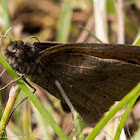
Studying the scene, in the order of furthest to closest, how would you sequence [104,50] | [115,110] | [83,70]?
[83,70], [104,50], [115,110]

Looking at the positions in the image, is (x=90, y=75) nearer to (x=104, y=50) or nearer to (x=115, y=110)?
(x=104, y=50)

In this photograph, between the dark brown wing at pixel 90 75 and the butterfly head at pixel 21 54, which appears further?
the butterfly head at pixel 21 54

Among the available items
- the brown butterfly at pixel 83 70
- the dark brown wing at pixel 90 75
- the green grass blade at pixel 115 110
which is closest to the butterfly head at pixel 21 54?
the brown butterfly at pixel 83 70

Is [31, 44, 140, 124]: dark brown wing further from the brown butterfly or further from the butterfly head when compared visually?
the butterfly head

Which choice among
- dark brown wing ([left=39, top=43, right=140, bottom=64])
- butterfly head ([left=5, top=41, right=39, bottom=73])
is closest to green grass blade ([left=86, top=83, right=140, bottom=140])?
dark brown wing ([left=39, top=43, right=140, bottom=64])

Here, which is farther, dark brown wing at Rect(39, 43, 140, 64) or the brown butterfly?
the brown butterfly

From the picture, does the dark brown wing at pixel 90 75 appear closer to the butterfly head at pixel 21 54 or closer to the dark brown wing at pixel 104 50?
the dark brown wing at pixel 104 50

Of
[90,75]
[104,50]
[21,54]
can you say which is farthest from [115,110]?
[21,54]

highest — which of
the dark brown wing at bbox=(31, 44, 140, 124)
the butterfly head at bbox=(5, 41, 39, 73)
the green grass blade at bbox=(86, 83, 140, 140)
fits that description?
the butterfly head at bbox=(5, 41, 39, 73)
